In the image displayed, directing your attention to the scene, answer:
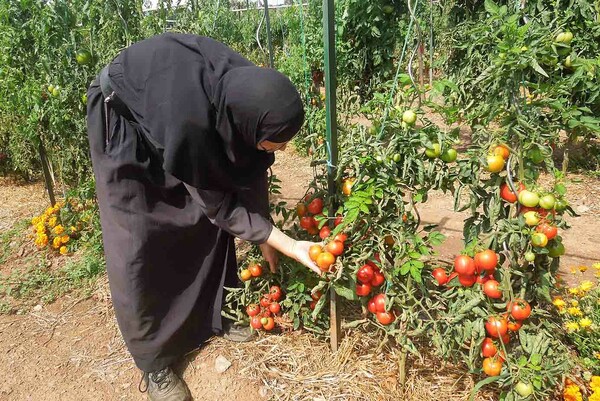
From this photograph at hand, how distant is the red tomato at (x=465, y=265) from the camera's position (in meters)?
1.42

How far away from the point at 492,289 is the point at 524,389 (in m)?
0.31

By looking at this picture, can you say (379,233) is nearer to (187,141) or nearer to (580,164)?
(187,141)

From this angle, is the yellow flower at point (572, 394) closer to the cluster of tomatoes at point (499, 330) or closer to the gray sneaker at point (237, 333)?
the cluster of tomatoes at point (499, 330)

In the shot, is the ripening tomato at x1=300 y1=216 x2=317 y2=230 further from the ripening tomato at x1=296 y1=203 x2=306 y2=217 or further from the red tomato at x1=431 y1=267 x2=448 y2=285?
the red tomato at x1=431 y1=267 x2=448 y2=285

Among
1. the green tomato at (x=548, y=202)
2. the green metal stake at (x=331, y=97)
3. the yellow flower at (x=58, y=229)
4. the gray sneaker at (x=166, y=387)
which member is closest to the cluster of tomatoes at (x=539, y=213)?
the green tomato at (x=548, y=202)

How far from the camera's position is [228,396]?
1.90 meters

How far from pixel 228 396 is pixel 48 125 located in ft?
7.70

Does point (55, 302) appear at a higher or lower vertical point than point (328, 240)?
lower

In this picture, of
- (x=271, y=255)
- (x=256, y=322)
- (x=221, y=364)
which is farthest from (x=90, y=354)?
(x=271, y=255)

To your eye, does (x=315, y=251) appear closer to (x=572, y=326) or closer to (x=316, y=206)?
(x=316, y=206)

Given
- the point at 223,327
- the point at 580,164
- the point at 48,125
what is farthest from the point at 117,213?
the point at 580,164

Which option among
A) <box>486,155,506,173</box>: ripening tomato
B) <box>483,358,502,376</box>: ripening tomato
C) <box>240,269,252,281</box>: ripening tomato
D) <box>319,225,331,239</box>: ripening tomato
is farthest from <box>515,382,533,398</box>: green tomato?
<box>240,269,252,281</box>: ripening tomato

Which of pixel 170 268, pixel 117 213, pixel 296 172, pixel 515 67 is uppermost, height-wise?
pixel 515 67

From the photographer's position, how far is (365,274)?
5.16 feet
